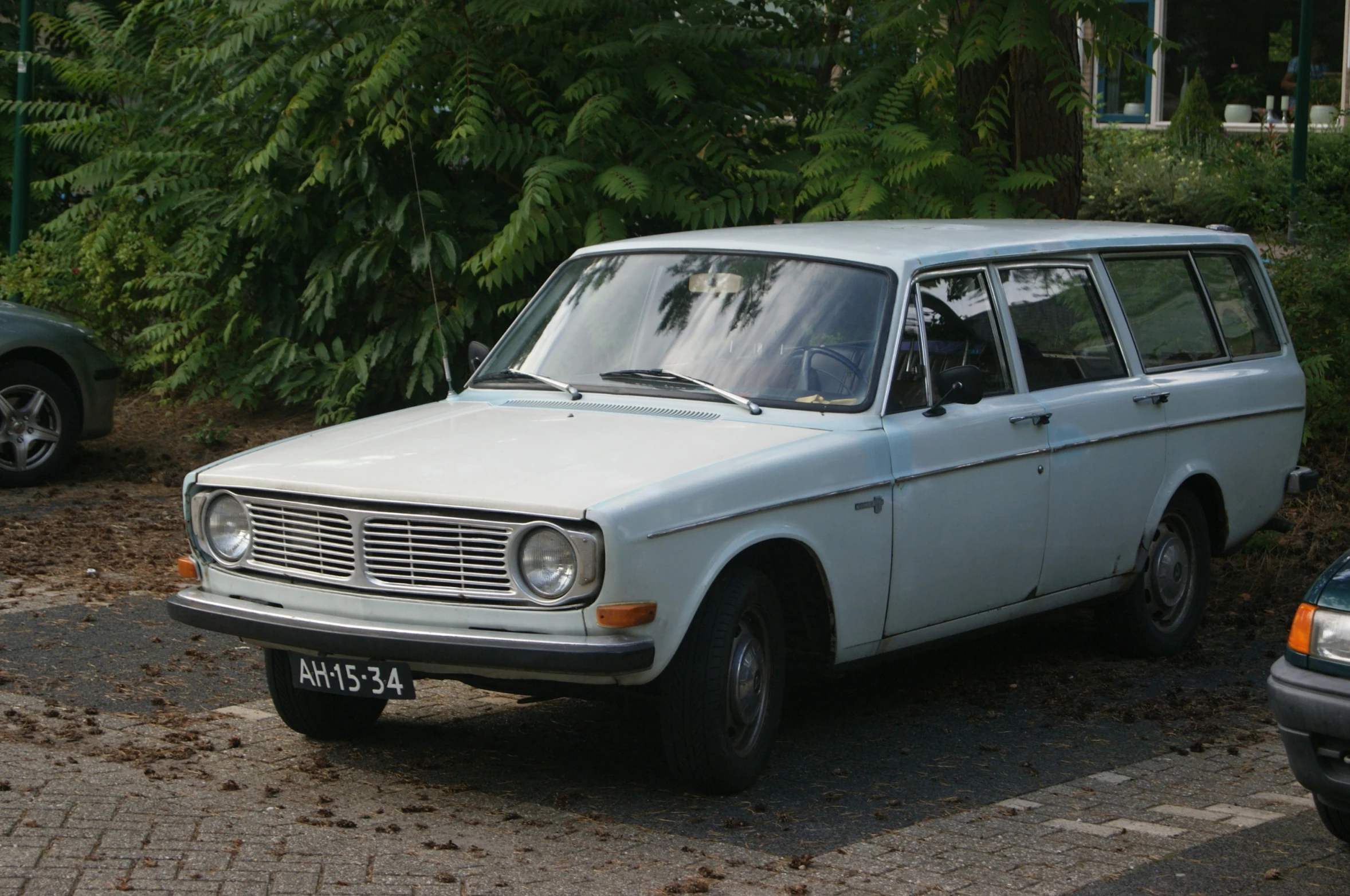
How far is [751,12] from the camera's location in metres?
11.5

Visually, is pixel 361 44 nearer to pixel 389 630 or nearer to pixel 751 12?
pixel 751 12

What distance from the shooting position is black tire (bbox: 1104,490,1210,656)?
7316mm

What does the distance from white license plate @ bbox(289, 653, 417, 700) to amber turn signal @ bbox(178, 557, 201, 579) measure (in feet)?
1.78

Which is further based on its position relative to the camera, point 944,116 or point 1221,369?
point 944,116

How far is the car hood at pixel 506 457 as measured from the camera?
16.5 feet

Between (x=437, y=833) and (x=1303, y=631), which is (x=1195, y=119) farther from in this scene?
(x=437, y=833)

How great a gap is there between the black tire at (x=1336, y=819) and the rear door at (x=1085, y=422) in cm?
190

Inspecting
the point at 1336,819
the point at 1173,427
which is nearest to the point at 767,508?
the point at 1336,819

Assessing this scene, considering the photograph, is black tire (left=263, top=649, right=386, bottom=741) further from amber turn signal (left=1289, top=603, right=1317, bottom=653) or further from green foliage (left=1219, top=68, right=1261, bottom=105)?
green foliage (left=1219, top=68, right=1261, bottom=105)

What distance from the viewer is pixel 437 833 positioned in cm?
498

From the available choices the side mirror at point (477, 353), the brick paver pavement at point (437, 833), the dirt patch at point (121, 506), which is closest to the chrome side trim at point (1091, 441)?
the brick paver pavement at point (437, 833)

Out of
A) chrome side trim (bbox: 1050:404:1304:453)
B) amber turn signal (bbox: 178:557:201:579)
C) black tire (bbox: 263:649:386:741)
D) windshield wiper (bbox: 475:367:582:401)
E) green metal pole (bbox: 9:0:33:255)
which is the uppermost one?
green metal pole (bbox: 9:0:33:255)

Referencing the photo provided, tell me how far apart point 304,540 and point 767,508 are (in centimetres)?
150

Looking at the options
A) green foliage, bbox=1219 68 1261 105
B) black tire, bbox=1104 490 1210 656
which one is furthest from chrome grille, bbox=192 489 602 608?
green foliage, bbox=1219 68 1261 105
